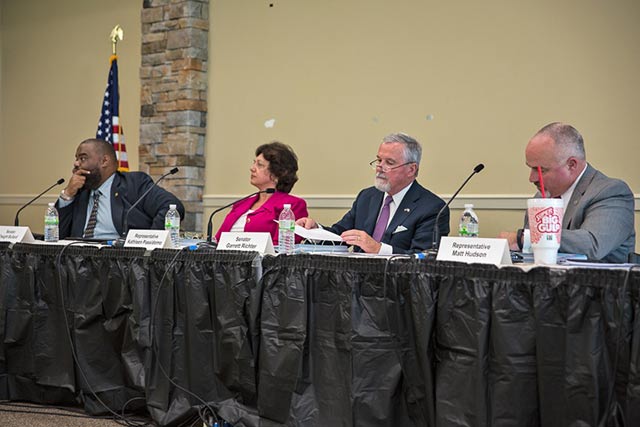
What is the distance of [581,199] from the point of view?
2920mm

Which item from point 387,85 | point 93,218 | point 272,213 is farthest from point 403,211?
point 93,218

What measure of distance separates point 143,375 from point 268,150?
1.39 meters

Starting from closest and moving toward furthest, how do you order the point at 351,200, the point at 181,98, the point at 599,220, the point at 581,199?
the point at 599,220, the point at 581,199, the point at 351,200, the point at 181,98

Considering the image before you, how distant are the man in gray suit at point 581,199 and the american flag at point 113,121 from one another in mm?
3274

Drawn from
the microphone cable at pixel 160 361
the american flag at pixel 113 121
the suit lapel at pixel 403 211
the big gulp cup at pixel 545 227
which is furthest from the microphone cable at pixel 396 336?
the american flag at pixel 113 121

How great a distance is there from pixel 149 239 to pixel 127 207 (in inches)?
47.1

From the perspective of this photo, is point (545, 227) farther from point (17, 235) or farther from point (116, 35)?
point (116, 35)

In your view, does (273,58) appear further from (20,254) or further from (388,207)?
(20,254)

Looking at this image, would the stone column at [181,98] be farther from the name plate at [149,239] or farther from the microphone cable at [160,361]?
the microphone cable at [160,361]

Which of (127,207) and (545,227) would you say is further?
(127,207)

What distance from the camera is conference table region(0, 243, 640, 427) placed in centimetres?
205

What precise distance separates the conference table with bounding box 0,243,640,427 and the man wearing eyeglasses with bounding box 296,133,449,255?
769 millimetres

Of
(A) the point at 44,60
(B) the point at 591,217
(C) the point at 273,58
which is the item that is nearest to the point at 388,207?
(B) the point at 591,217

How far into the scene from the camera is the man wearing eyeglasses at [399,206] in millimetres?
3471
